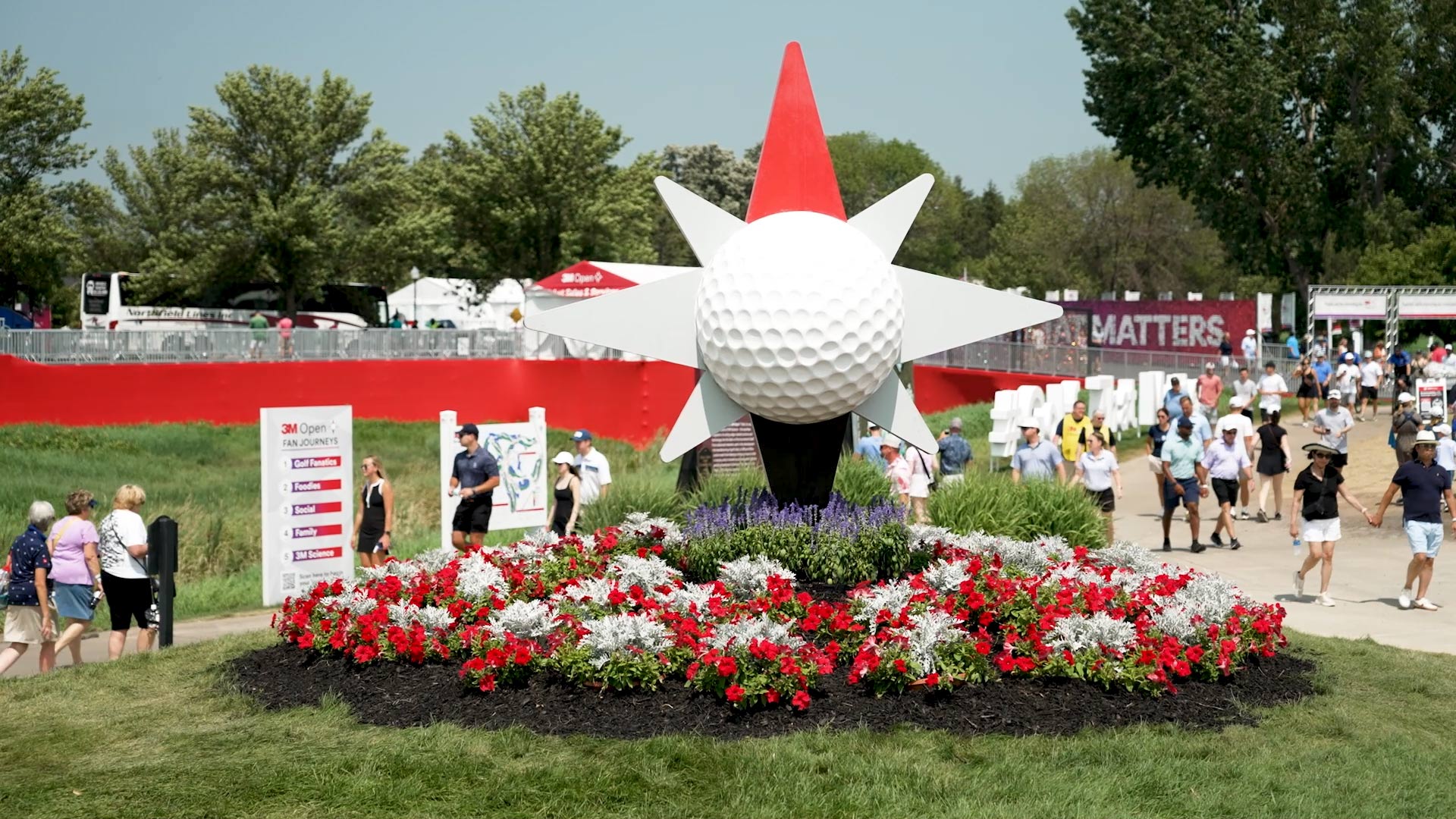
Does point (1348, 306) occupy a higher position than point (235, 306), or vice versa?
point (235, 306)

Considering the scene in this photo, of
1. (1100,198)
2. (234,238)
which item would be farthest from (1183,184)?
(234,238)

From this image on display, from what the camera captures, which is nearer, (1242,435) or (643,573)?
(643,573)

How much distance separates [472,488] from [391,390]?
69.7ft

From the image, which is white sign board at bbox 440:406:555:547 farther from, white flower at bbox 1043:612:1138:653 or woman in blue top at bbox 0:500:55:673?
white flower at bbox 1043:612:1138:653

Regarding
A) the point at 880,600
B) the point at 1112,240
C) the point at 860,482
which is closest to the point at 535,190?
the point at 1112,240

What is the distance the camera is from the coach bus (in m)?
44.6

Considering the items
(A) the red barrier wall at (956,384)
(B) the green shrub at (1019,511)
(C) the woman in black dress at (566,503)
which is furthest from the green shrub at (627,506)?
(A) the red barrier wall at (956,384)

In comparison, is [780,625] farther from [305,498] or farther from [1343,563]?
[1343,563]

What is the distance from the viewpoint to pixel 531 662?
9.02 m

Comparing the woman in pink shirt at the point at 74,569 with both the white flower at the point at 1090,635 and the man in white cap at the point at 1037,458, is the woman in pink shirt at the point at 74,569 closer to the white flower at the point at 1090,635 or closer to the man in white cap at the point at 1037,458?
the white flower at the point at 1090,635

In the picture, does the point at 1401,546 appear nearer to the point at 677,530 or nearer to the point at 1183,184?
the point at 677,530

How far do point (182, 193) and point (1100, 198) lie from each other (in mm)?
47448

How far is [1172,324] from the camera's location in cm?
4319

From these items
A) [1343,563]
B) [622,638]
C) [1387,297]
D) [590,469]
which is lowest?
[1343,563]
